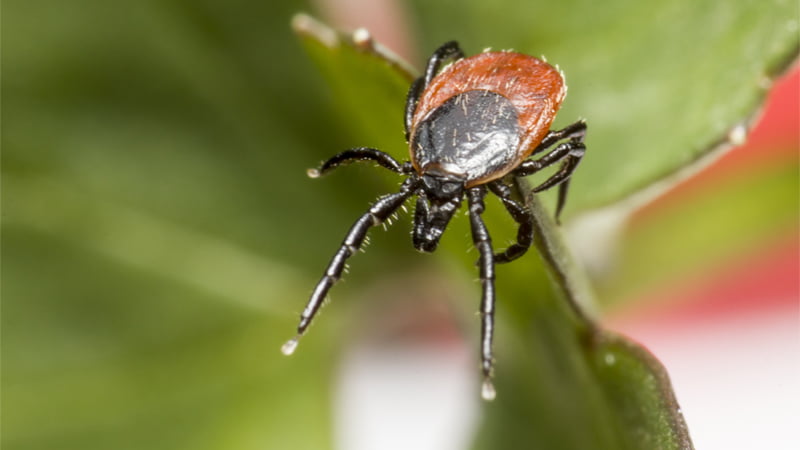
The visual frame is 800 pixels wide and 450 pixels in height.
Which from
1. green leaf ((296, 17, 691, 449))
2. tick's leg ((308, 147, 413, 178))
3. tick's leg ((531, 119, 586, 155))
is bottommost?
green leaf ((296, 17, 691, 449))

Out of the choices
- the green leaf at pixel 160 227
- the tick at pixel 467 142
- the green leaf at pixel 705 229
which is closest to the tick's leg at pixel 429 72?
the tick at pixel 467 142

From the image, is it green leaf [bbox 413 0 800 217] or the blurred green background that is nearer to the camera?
green leaf [bbox 413 0 800 217]

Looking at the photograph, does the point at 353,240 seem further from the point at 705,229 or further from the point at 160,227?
the point at 705,229

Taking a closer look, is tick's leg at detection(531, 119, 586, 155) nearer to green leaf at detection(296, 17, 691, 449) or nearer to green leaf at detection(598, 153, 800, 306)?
green leaf at detection(296, 17, 691, 449)

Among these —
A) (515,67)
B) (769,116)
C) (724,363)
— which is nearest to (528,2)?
(515,67)

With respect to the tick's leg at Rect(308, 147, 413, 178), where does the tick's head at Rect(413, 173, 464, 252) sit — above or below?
below

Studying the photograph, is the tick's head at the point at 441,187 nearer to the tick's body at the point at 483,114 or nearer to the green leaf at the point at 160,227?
the tick's body at the point at 483,114

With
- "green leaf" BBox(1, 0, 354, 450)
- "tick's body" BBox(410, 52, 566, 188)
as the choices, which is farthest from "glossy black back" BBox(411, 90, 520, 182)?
"green leaf" BBox(1, 0, 354, 450)
